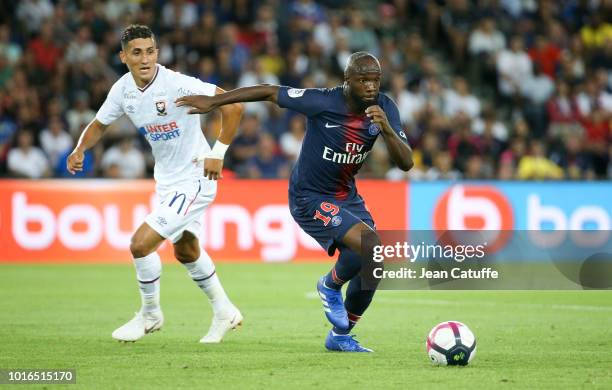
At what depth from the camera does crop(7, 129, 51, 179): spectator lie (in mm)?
17531

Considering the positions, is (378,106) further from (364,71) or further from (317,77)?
(317,77)

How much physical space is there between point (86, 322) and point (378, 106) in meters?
4.13

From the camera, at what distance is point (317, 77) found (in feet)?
66.8

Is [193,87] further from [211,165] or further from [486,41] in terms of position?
[486,41]

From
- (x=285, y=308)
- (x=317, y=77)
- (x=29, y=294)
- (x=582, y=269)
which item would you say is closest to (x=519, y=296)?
(x=582, y=269)

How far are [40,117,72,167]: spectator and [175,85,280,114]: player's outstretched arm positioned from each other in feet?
32.6

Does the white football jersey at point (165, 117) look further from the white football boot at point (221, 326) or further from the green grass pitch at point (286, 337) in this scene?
the green grass pitch at point (286, 337)

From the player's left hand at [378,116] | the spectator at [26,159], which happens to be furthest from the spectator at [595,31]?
the player's left hand at [378,116]

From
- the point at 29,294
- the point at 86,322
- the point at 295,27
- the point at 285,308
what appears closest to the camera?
the point at 86,322

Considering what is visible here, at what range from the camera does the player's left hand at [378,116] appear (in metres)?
7.80

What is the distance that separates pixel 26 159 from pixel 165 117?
29.6 ft

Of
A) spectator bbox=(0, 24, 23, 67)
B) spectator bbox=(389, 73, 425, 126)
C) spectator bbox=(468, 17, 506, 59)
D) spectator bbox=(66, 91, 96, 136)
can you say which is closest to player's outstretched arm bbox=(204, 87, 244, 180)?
spectator bbox=(66, 91, 96, 136)

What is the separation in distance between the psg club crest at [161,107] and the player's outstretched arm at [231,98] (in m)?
0.60

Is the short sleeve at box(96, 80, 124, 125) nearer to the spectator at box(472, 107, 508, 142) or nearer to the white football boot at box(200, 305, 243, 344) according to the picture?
the white football boot at box(200, 305, 243, 344)
